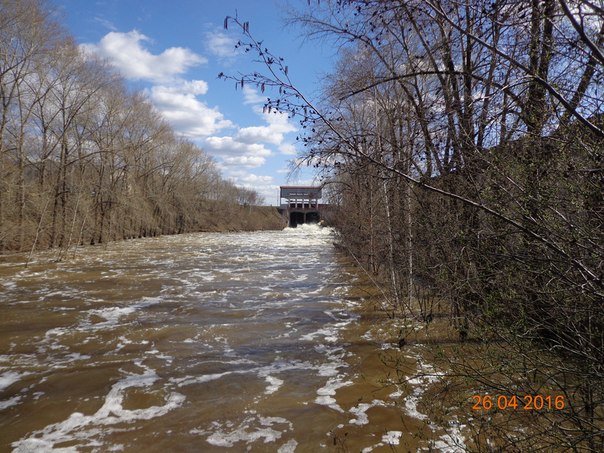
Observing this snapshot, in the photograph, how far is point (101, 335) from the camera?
780 centimetres

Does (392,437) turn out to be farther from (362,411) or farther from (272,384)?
(272,384)

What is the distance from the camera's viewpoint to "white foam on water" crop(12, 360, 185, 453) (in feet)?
13.3

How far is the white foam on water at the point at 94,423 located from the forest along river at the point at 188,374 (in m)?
0.02

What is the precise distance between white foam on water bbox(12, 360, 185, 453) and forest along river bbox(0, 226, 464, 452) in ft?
0.05

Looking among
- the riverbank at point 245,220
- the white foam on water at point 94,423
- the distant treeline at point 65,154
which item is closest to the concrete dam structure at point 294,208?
the riverbank at point 245,220

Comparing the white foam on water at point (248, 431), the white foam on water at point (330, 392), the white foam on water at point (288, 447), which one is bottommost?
the white foam on water at point (248, 431)

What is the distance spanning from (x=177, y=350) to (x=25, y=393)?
2.28 m

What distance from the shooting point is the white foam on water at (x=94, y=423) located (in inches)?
160

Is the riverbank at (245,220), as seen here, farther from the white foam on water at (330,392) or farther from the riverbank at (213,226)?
the white foam on water at (330,392)

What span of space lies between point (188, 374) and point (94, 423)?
161 cm

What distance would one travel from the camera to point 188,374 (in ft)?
19.5
